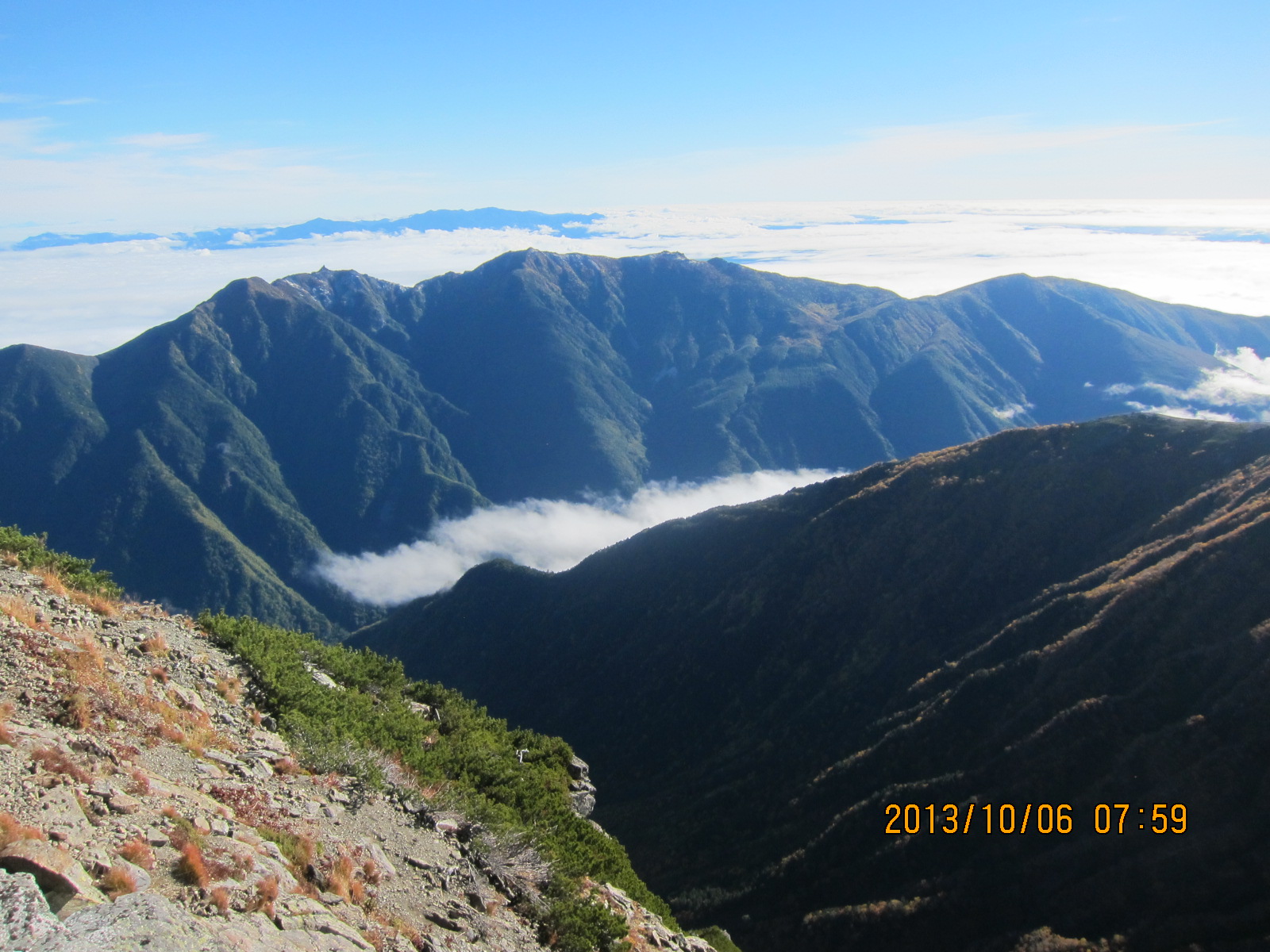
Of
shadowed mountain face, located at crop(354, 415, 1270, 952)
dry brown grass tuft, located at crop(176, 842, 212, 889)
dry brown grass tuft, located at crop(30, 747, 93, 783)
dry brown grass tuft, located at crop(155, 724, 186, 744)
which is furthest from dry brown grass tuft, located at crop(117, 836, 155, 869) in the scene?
shadowed mountain face, located at crop(354, 415, 1270, 952)

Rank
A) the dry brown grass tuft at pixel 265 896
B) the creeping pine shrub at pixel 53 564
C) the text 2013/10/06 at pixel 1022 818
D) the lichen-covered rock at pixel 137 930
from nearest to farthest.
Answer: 1. the lichen-covered rock at pixel 137 930
2. the dry brown grass tuft at pixel 265 896
3. the creeping pine shrub at pixel 53 564
4. the text 2013/10/06 at pixel 1022 818

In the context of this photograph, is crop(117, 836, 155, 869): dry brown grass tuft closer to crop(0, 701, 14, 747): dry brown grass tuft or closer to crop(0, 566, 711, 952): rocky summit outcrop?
crop(0, 566, 711, 952): rocky summit outcrop

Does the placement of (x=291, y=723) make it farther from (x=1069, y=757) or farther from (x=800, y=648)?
(x=800, y=648)

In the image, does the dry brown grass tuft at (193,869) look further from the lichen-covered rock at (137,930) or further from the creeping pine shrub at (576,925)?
the creeping pine shrub at (576,925)

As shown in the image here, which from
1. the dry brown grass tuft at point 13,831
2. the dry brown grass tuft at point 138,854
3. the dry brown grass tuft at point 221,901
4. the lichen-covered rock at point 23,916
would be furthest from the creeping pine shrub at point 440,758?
the lichen-covered rock at point 23,916

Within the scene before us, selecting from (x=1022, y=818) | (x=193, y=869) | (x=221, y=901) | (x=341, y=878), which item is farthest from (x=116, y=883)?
(x=1022, y=818)
